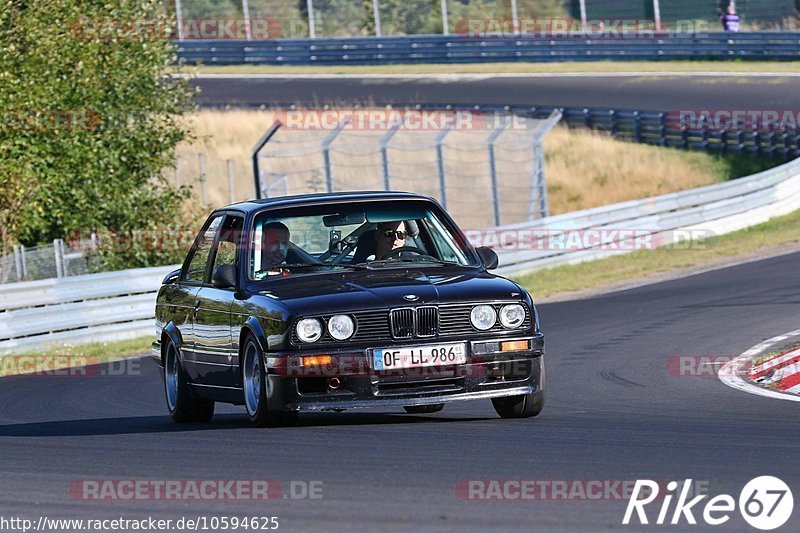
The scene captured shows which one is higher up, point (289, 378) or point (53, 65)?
point (53, 65)

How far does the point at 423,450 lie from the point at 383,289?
5.14ft

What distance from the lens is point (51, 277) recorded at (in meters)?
21.0

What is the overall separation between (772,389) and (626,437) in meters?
3.61

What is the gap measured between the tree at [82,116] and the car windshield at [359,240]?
41.4ft

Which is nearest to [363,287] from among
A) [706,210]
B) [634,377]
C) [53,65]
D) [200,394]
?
[200,394]

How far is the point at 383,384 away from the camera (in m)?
8.86

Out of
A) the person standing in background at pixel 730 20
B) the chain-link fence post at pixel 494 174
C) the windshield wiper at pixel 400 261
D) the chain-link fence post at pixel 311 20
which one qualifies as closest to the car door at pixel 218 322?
the windshield wiper at pixel 400 261

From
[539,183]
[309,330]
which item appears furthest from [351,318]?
[539,183]

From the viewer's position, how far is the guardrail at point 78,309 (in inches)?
747

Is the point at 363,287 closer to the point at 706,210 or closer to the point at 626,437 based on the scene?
the point at 626,437

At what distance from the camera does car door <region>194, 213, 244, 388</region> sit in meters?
9.91

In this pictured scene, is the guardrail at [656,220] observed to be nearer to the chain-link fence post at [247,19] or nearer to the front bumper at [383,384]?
the front bumper at [383,384]

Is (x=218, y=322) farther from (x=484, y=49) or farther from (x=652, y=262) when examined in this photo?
(x=484, y=49)

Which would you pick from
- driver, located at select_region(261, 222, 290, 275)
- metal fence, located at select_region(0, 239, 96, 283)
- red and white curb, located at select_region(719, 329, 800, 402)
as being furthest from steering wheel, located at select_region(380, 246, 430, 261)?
metal fence, located at select_region(0, 239, 96, 283)
